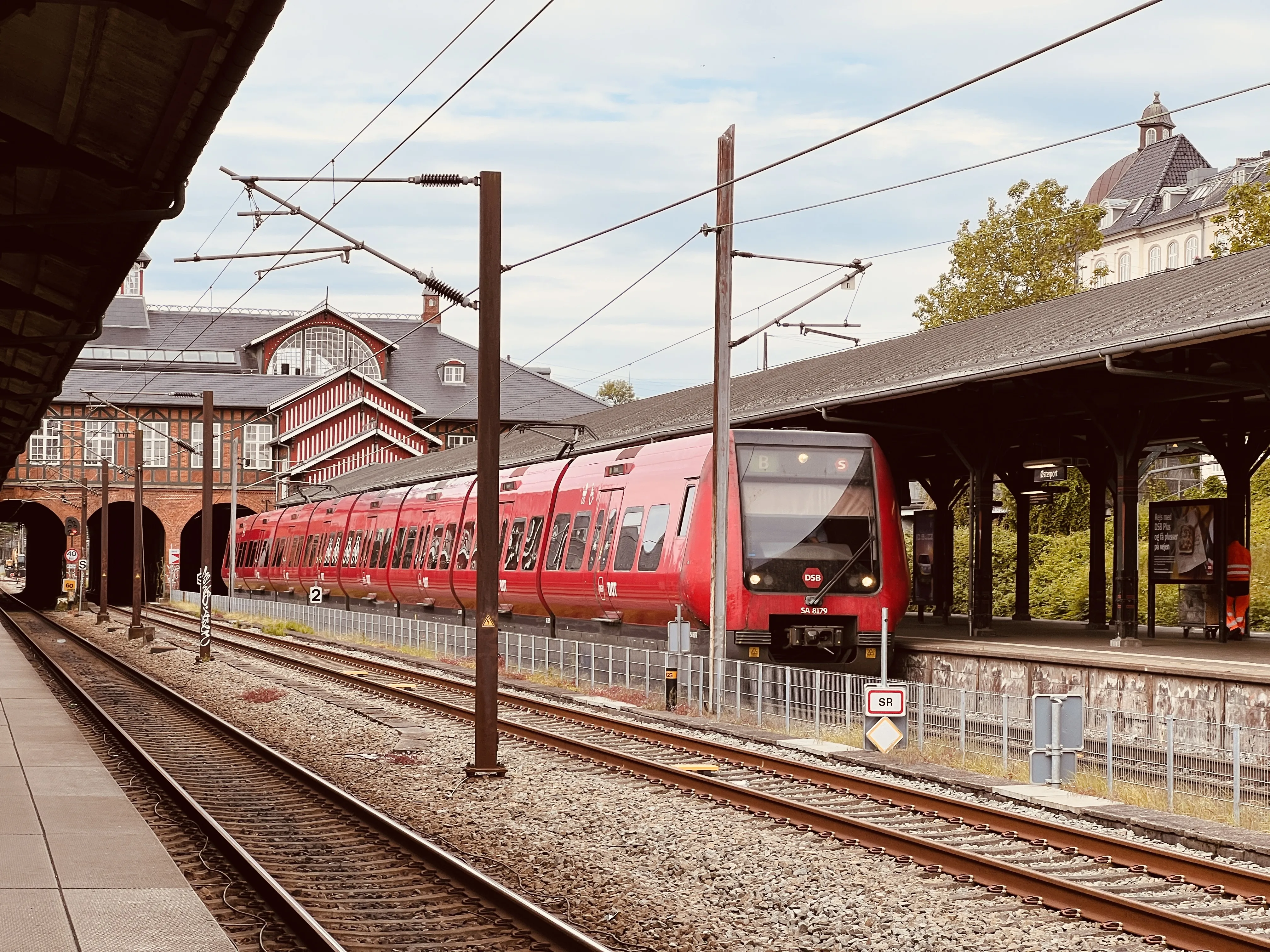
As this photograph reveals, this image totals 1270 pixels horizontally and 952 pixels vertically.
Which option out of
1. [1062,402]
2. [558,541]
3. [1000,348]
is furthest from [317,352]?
[1000,348]

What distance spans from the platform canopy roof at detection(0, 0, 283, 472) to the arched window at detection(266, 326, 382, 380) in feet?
216

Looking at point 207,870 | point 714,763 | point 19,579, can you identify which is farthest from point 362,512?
point 19,579

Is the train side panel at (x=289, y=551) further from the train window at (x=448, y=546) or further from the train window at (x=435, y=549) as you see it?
the train window at (x=448, y=546)

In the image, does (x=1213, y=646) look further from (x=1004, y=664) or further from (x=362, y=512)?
(x=362, y=512)

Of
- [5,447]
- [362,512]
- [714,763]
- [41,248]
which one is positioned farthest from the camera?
[362,512]

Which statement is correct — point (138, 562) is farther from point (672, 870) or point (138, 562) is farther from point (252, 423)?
point (672, 870)

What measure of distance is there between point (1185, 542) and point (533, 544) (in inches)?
432

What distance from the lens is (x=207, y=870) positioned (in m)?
9.76

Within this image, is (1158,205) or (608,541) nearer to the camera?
(608,541)

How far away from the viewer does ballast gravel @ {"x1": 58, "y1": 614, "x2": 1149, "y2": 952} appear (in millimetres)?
7883

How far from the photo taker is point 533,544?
26500mm

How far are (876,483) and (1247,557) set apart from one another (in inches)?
249

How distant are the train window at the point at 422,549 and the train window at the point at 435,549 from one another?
0.24m

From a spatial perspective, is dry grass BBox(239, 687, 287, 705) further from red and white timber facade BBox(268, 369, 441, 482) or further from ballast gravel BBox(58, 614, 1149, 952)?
red and white timber facade BBox(268, 369, 441, 482)
